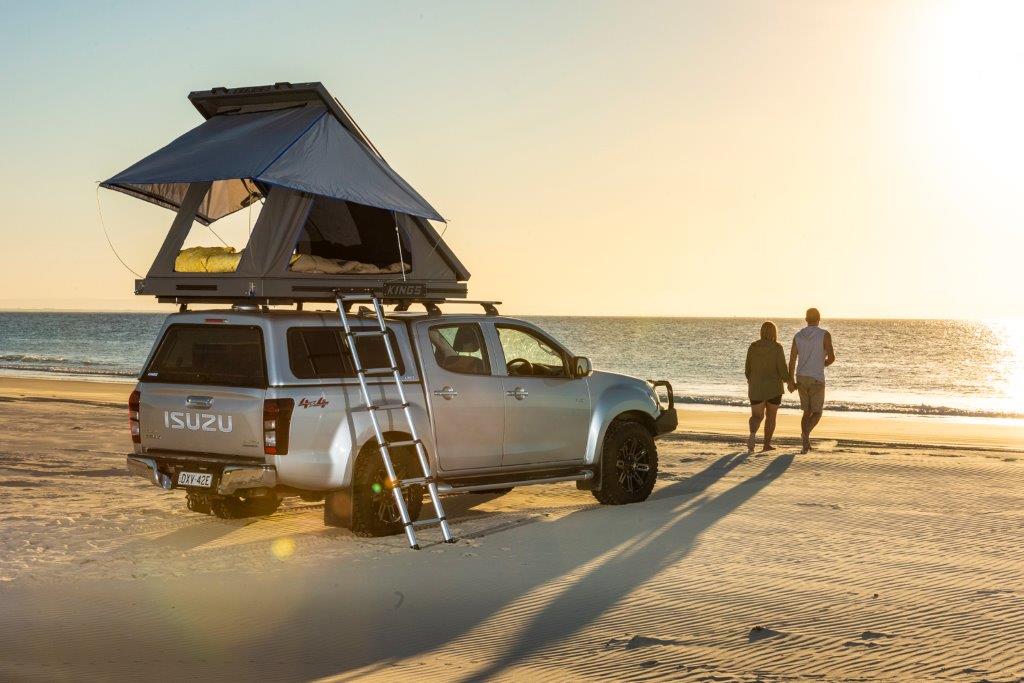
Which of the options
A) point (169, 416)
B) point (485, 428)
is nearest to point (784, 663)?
point (485, 428)

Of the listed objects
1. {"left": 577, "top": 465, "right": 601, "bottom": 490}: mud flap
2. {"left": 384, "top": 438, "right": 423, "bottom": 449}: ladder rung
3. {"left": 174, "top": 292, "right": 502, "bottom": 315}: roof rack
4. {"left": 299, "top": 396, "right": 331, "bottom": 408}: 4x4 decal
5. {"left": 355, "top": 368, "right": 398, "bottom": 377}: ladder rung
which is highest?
{"left": 174, "top": 292, "right": 502, "bottom": 315}: roof rack

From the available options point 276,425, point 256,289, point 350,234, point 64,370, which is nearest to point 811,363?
point 350,234

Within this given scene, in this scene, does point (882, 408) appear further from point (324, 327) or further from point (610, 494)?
point (324, 327)

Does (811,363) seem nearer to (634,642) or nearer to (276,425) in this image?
(276,425)

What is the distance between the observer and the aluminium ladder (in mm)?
9492

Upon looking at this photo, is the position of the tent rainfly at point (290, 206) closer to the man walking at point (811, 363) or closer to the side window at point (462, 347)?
the side window at point (462, 347)

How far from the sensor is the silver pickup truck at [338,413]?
920 cm

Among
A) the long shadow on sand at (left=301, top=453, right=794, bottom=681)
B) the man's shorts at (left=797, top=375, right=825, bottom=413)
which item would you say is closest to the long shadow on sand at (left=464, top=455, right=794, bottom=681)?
the long shadow on sand at (left=301, top=453, right=794, bottom=681)

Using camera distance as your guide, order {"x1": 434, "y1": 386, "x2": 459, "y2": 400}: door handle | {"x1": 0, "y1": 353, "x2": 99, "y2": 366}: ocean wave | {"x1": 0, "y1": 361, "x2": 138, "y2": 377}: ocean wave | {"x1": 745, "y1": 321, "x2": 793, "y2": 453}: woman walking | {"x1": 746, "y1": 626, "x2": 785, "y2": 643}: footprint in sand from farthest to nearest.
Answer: {"x1": 0, "y1": 353, "x2": 99, "y2": 366}: ocean wave < {"x1": 0, "y1": 361, "x2": 138, "y2": 377}: ocean wave < {"x1": 745, "y1": 321, "x2": 793, "y2": 453}: woman walking < {"x1": 434, "y1": 386, "x2": 459, "y2": 400}: door handle < {"x1": 746, "y1": 626, "x2": 785, "y2": 643}: footprint in sand

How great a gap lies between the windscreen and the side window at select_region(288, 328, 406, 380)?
294 millimetres

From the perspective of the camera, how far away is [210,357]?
9.53m

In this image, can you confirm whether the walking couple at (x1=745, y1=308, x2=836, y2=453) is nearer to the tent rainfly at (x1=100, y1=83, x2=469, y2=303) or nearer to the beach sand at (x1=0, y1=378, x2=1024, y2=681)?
the beach sand at (x1=0, y1=378, x2=1024, y2=681)

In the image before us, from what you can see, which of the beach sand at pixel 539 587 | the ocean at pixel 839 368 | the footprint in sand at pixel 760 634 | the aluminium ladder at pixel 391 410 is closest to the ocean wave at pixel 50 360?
the ocean at pixel 839 368

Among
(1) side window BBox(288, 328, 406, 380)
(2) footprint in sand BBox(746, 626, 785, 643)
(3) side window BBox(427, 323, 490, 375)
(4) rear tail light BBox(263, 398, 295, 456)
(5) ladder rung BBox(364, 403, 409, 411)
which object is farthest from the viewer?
(3) side window BBox(427, 323, 490, 375)
